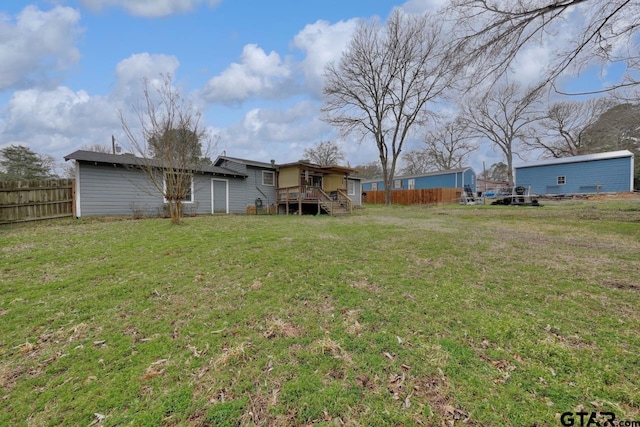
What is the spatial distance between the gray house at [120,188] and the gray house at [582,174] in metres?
24.9

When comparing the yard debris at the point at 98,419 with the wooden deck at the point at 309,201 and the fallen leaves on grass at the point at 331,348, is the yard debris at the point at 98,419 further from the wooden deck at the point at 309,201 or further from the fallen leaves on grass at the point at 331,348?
the wooden deck at the point at 309,201

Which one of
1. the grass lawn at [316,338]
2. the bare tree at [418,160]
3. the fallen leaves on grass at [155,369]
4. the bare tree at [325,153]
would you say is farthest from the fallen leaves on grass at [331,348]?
the bare tree at [418,160]

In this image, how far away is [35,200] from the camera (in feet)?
32.3

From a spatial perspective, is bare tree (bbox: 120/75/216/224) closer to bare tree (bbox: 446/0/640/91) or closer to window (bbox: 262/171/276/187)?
window (bbox: 262/171/276/187)

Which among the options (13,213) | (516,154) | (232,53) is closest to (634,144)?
(516,154)

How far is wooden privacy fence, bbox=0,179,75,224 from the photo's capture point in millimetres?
9234

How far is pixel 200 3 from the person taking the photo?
33.3ft

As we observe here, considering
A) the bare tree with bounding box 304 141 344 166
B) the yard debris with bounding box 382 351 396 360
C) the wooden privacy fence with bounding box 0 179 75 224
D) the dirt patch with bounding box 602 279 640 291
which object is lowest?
the yard debris with bounding box 382 351 396 360

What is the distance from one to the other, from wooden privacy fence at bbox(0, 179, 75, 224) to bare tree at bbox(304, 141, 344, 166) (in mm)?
27118

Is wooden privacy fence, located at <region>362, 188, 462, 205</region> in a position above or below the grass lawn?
above

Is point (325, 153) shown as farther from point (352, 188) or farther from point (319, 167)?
point (319, 167)

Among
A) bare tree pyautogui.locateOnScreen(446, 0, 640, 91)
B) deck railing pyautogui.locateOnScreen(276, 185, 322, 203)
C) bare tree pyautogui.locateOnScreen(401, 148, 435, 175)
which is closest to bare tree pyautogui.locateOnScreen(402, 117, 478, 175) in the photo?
bare tree pyautogui.locateOnScreen(401, 148, 435, 175)

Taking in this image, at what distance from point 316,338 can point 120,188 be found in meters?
13.3

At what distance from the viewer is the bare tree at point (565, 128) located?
27359 mm
